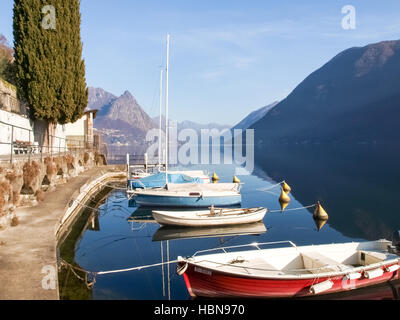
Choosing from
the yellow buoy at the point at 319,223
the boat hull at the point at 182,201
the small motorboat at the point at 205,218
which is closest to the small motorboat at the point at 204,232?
the small motorboat at the point at 205,218

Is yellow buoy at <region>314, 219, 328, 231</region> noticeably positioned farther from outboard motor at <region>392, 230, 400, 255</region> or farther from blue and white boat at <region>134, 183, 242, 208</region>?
outboard motor at <region>392, 230, 400, 255</region>

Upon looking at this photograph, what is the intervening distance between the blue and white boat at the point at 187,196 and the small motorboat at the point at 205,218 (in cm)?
554

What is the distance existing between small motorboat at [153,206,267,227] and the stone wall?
24.3 ft

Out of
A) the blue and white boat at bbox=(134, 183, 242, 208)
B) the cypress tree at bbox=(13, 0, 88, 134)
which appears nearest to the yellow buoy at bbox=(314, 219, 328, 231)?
the blue and white boat at bbox=(134, 183, 242, 208)

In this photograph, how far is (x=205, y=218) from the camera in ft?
71.5

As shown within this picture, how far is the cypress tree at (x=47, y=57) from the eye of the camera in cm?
2958

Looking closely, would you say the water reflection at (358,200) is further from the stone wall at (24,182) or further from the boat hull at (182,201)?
the stone wall at (24,182)

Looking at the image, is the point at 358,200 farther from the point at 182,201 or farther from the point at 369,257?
the point at 369,257

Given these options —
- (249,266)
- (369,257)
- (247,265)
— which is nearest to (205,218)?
(247,265)

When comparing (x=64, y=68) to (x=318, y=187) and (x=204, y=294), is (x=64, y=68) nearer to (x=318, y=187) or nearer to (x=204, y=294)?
(x=204, y=294)

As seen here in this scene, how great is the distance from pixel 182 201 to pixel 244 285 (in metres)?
17.0
